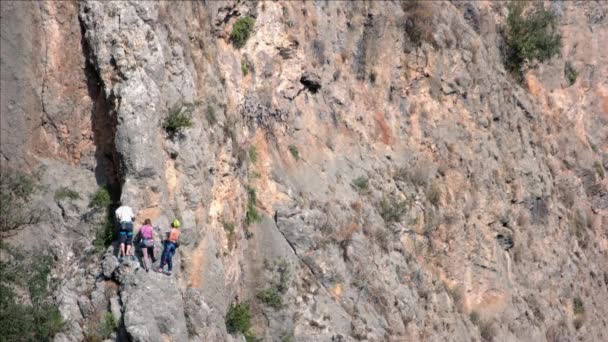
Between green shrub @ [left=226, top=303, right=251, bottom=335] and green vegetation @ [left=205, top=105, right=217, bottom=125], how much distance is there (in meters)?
3.51

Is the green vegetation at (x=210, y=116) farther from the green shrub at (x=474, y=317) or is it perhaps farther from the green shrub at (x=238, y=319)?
the green shrub at (x=474, y=317)

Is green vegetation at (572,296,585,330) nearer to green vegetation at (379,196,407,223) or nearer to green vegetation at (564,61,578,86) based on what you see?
green vegetation at (379,196,407,223)

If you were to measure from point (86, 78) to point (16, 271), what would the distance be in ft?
11.7

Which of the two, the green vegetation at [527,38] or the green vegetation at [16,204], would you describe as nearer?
the green vegetation at [16,204]

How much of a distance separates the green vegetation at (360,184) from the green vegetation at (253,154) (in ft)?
10.1

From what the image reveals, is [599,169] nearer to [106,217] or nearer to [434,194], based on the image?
[434,194]

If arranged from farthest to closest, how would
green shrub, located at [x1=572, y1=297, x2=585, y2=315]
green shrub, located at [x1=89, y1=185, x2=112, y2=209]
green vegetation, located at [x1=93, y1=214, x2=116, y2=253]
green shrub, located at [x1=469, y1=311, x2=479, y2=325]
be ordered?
green shrub, located at [x1=572, y1=297, x2=585, y2=315] < green shrub, located at [x1=469, y1=311, x2=479, y2=325] < green shrub, located at [x1=89, y1=185, x2=112, y2=209] < green vegetation, located at [x1=93, y1=214, x2=116, y2=253]

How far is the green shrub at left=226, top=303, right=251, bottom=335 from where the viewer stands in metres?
16.0

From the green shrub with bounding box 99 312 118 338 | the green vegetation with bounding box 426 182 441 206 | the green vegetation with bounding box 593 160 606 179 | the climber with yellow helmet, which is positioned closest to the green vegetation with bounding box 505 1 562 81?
the green vegetation with bounding box 593 160 606 179

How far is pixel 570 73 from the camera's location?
102 ft

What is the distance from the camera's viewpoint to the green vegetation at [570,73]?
101 ft

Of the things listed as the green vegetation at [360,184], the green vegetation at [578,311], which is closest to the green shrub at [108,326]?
the green vegetation at [360,184]

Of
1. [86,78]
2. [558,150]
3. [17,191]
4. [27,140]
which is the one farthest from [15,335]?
[558,150]

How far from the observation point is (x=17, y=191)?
14375 millimetres
